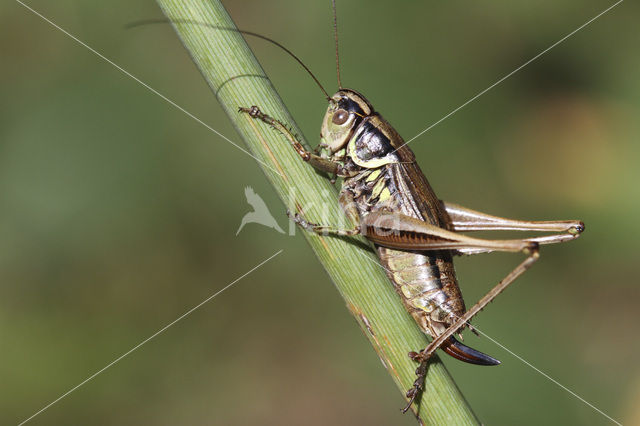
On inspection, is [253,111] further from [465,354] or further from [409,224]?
[465,354]

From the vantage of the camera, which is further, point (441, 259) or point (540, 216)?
point (540, 216)

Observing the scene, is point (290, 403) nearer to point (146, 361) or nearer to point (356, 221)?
point (146, 361)

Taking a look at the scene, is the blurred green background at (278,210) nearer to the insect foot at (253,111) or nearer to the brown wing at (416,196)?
the brown wing at (416,196)

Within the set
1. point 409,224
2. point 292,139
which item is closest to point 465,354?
point 409,224

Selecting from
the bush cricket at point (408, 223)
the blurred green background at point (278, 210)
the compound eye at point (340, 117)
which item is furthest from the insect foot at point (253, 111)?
the blurred green background at point (278, 210)

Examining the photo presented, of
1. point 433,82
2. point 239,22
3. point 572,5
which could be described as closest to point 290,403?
point 433,82
